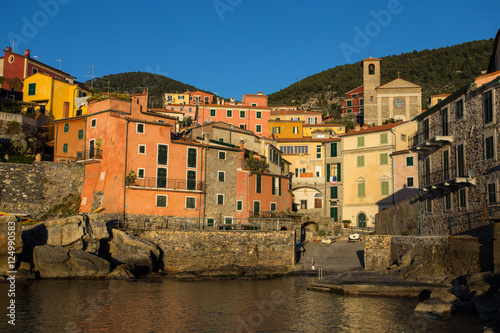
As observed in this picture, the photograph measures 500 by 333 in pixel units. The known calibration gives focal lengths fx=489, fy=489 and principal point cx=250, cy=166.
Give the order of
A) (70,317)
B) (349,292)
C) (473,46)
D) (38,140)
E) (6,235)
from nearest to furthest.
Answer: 1. (70,317)
2. (349,292)
3. (6,235)
4. (38,140)
5. (473,46)

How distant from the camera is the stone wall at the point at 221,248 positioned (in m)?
41.2

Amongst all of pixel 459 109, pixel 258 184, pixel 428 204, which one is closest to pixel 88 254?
pixel 258 184

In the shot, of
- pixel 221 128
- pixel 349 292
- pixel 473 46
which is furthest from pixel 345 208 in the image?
pixel 473 46

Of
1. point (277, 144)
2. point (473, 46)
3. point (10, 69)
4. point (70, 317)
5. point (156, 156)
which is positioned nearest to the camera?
point (70, 317)

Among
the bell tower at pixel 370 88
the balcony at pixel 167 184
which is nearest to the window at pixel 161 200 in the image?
the balcony at pixel 167 184

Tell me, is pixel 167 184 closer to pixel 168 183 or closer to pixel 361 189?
pixel 168 183

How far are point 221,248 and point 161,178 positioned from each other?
29.7 ft

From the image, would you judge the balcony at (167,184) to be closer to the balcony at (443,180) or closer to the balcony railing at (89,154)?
the balcony railing at (89,154)

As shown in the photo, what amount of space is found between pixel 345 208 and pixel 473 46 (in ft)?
281

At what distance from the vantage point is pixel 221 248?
42.2 meters

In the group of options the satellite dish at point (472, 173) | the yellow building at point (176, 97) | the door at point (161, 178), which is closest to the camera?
the satellite dish at point (472, 173)

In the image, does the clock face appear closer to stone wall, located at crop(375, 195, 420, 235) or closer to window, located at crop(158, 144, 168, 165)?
stone wall, located at crop(375, 195, 420, 235)

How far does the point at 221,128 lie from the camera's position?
190 feet

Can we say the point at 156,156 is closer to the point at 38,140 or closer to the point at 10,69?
the point at 38,140
